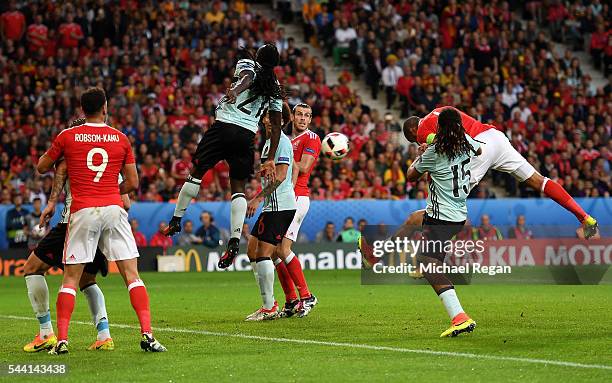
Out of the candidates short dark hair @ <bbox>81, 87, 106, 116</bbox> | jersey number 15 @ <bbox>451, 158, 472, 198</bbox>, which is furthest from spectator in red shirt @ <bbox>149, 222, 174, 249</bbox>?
short dark hair @ <bbox>81, 87, 106, 116</bbox>

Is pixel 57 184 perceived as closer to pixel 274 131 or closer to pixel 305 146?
pixel 274 131

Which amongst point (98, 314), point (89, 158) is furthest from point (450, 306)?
point (89, 158)

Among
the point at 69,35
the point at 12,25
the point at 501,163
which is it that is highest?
the point at 12,25

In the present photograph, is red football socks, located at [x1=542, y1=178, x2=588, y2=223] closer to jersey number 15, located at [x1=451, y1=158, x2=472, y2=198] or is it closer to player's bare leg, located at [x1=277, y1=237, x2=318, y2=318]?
jersey number 15, located at [x1=451, y1=158, x2=472, y2=198]

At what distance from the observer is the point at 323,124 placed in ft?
96.4

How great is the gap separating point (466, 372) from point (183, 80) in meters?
22.9

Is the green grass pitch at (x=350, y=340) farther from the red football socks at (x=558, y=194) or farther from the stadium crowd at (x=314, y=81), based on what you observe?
the stadium crowd at (x=314, y=81)

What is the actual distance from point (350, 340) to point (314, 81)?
21.1m

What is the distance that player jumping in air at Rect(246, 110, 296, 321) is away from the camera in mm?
13523

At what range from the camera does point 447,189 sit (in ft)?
37.1

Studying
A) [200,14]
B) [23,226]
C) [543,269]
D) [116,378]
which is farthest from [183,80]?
[116,378]

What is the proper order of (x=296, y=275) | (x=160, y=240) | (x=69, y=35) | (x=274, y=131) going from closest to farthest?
(x=274, y=131)
(x=296, y=275)
(x=160, y=240)
(x=69, y=35)

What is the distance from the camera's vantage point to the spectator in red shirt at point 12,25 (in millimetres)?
31016

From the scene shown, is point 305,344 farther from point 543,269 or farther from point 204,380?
point 543,269
